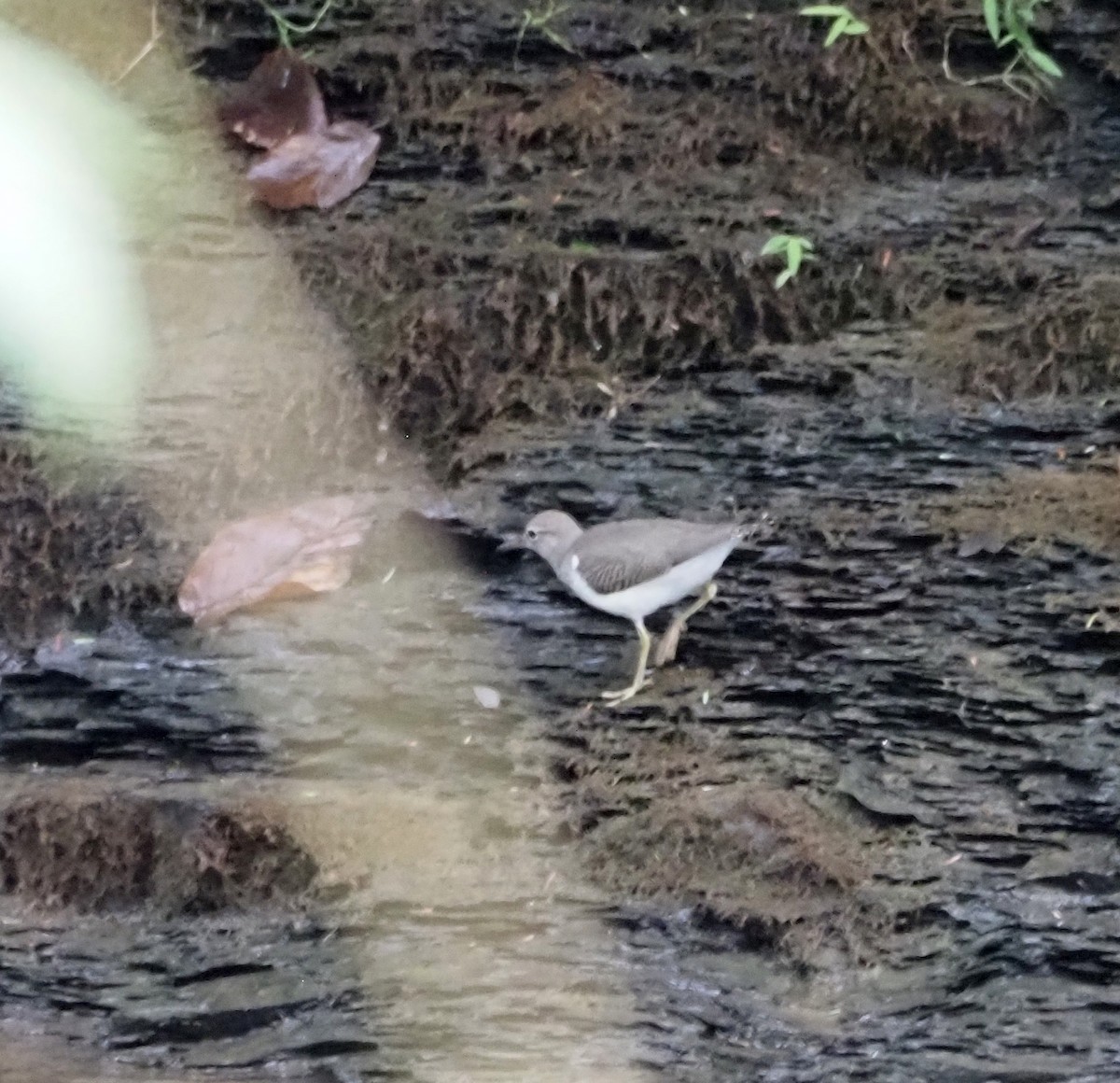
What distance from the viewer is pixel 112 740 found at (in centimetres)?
336

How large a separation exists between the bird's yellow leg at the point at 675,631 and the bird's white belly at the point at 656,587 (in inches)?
3.6

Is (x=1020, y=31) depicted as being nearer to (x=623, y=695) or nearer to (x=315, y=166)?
(x=315, y=166)

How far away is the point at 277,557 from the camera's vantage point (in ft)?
11.3

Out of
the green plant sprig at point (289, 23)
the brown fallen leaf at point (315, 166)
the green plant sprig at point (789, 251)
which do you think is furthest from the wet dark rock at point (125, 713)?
the green plant sprig at point (789, 251)

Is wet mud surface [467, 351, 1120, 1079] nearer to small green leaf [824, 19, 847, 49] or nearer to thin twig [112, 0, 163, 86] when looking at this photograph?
small green leaf [824, 19, 847, 49]

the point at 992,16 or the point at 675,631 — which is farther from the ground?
the point at 992,16

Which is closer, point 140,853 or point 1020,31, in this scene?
point 140,853

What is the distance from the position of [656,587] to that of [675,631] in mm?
225

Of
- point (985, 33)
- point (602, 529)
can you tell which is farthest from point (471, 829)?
point (985, 33)

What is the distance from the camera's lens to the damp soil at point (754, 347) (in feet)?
10.9

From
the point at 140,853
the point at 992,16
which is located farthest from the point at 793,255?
the point at 140,853

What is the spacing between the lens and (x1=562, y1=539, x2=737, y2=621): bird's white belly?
320 centimetres

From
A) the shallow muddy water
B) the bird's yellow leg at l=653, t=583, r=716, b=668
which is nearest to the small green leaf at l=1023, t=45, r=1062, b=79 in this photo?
the bird's yellow leg at l=653, t=583, r=716, b=668

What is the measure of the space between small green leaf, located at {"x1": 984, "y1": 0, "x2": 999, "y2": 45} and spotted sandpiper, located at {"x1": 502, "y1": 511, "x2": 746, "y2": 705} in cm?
148
